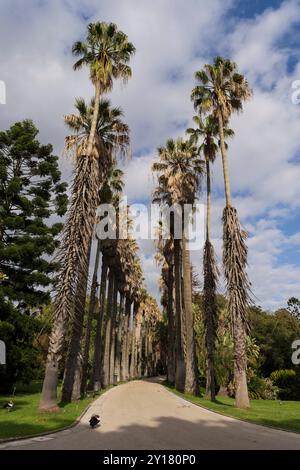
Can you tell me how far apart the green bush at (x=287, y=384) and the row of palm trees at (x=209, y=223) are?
13819 mm

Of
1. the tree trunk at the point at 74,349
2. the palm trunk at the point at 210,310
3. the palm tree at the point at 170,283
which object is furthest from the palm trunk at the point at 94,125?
the palm tree at the point at 170,283

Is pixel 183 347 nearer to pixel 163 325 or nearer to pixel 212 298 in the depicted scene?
pixel 212 298

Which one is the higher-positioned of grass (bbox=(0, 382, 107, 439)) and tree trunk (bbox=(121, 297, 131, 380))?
tree trunk (bbox=(121, 297, 131, 380))

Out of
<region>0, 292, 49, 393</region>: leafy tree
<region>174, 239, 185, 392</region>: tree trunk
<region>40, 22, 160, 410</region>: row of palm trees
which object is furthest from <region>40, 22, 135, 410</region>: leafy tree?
<region>174, 239, 185, 392</region>: tree trunk

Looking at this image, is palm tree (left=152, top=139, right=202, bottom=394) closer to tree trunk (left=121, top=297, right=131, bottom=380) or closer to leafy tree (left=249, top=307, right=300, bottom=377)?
leafy tree (left=249, top=307, right=300, bottom=377)

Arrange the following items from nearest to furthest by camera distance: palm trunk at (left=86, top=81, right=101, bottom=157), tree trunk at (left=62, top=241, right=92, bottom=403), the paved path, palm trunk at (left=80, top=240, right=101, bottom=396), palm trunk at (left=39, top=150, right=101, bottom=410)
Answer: the paved path, palm trunk at (left=39, top=150, right=101, bottom=410), tree trunk at (left=62, top=241, right=92, bottom=403), palm trunk at (left=86, top=81, right=101, bottom=157), palm trunk at (left=80, top=240, right=101, bottom=396)

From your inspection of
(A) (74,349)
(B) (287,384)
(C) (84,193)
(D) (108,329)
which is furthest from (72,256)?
(B) (287,384)

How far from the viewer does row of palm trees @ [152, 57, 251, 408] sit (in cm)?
1977

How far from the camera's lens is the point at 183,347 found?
99.7ft

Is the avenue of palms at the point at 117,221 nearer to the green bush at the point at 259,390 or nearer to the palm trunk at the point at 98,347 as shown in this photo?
the palm trunk at the point at 98,347

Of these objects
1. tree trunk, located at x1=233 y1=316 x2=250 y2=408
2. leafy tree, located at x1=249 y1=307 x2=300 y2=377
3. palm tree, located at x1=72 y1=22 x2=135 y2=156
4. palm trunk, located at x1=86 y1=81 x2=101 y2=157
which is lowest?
tree trunk, located at x1=233 y1=316 x2=250 y2=408

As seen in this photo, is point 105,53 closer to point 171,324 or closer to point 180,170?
point 180,170

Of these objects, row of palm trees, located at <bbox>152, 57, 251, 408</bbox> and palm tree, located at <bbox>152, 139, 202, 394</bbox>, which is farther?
palm tree, located at <bbox>152, 139, 202, 394</bbox>

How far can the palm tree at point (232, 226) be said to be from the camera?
1933cm
